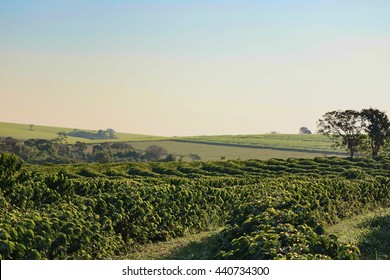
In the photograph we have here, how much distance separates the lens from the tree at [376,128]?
271ft

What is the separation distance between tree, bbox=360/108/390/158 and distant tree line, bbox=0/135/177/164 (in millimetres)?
40203

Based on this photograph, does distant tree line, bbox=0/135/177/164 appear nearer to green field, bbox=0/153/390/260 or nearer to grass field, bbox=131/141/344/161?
grass field, bbox=131/141/344/161

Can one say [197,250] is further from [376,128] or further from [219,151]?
[219,151]

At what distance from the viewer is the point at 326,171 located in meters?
50.2

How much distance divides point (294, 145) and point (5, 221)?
121 meters

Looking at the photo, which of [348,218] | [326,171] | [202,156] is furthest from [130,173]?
[202,156]

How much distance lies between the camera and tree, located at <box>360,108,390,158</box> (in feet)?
271

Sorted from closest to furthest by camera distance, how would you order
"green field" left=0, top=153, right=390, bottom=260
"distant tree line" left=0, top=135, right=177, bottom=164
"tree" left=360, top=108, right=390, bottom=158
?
"green field" left=0, top=153, right=390, bottom=260
"tree" left=360, top=108, right=390, bottom=158
"distant tree line" left=0, top=135, right=177, bottom=164

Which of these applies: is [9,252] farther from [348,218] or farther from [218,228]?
[348,218]

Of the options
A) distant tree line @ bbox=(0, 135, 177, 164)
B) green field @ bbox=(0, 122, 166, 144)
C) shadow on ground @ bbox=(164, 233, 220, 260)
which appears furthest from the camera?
green field @ bbox=(0, 122, 166, 144)

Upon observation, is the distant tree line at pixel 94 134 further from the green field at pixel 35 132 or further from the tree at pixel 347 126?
the tree at pixel 347 126

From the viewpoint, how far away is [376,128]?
82.8 m

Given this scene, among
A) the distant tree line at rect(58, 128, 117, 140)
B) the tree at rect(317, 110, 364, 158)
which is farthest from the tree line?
the distant tree line at rect(58, 128, 117, 140)

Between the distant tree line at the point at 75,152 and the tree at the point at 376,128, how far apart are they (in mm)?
40203
